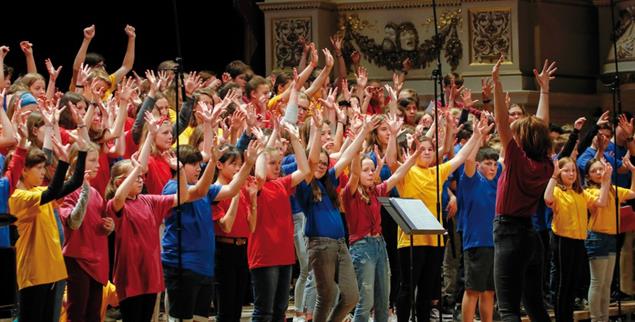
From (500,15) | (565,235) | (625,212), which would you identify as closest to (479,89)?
(500,15)

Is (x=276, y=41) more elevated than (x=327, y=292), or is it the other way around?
(x=276, y=41)

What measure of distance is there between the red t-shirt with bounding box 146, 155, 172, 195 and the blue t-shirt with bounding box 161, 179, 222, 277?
50 centimetres

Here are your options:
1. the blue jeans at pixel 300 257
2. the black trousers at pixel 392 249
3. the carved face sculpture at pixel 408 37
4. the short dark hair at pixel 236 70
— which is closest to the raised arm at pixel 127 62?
the short dark hair at pixel 236 70

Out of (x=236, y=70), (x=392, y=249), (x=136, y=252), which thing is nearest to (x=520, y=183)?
(x=136, y=252)

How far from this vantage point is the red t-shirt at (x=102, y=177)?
9062 mm

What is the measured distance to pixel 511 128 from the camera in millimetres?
8266

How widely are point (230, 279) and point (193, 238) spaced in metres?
0.55

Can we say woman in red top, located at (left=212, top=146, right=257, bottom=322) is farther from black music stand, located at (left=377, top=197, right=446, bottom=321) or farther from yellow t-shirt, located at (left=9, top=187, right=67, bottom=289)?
yellow t-shirt, located at (left=9, top=187, right=67, bottom=289)

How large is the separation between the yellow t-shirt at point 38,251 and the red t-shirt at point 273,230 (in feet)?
4.53

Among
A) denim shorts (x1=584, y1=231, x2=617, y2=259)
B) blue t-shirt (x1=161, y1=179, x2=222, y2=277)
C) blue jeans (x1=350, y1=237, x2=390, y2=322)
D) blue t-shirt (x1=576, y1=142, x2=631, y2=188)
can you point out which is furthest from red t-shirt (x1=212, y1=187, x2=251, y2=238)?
blue t-shirt (x1=576, y1=142, x2=631, y2=188)

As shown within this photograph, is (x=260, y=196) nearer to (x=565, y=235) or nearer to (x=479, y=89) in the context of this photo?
(x=565, y=235)

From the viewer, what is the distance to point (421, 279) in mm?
9719

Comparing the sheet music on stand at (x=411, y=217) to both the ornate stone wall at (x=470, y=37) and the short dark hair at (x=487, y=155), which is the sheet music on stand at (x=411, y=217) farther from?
the ornate stone wall at (x=470, y=37)

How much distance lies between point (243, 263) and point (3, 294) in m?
2.51
